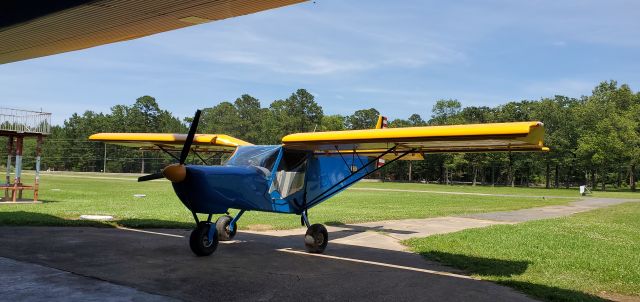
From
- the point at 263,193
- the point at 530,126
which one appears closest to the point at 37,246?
the point at 263,193

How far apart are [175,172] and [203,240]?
164cm

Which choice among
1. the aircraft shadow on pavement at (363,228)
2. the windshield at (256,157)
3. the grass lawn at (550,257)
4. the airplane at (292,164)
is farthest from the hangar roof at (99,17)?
the aircraft shadow on pavement at (363,228)

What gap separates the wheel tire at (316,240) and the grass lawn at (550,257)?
210 cm

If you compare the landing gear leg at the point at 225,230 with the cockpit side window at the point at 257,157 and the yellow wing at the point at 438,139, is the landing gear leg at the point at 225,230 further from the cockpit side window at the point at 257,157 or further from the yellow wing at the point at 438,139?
the yellow wing at the point at 438,139

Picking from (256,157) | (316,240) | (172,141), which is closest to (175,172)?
(256,157)

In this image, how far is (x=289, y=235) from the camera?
41.4ft

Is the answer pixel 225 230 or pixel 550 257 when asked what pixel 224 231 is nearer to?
pixel 225 230

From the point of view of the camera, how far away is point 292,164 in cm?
1037

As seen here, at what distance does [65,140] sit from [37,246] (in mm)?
117576

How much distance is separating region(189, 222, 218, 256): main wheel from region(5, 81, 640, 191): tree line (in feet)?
235

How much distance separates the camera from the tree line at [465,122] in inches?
2827

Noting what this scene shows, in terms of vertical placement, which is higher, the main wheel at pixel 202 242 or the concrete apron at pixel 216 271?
the main wheel at pixel 202 242

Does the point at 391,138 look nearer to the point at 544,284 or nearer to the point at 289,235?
the point at 544,284

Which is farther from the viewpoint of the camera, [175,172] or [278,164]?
[278,164]
